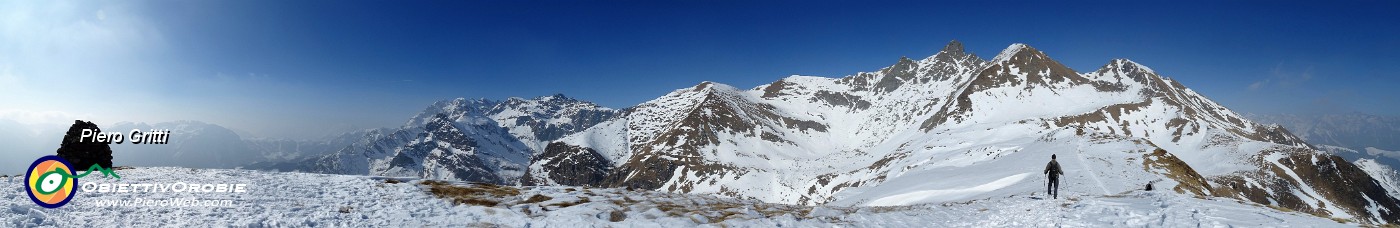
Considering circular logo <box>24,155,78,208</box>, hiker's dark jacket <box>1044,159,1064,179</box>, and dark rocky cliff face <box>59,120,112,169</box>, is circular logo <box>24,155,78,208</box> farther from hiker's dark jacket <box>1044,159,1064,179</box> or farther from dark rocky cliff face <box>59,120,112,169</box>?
hiker's dark jacket <box>1044,159,1064,179</box>

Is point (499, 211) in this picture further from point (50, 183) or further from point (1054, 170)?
point (1054, 170)

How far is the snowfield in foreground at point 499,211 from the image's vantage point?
15.5 meters

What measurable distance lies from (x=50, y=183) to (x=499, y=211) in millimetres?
12687

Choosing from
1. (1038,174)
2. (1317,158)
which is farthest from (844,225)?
(1317,158)

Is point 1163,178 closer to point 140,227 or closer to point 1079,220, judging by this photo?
point 1079,220

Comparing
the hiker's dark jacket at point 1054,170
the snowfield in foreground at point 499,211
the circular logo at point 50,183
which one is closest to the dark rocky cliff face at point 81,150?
the snowfield in foreground at point 499,211

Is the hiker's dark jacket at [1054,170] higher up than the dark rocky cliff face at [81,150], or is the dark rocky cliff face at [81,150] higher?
the dark rocky cliff face at [81,150]

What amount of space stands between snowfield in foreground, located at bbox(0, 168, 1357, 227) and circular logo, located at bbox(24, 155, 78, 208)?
0.31 meters

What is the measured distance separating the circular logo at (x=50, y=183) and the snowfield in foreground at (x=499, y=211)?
0.31m

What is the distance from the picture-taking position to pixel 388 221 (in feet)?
53.3

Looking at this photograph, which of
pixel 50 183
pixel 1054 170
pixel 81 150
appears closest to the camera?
pixel 50 183

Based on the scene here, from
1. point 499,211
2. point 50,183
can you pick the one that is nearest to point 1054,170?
point 499,211

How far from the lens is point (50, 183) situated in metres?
16.9

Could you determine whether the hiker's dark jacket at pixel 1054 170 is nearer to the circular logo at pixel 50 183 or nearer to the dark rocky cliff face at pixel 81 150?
the circular logo at pixel 50 183
